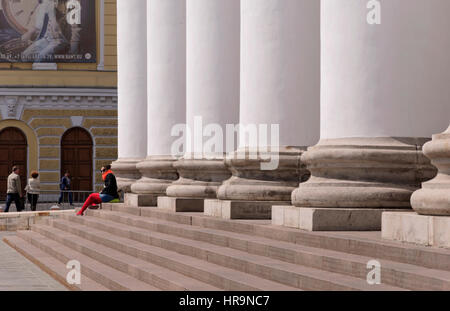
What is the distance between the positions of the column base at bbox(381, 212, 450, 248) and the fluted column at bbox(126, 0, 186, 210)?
10.9 metres

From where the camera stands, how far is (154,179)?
1958cm

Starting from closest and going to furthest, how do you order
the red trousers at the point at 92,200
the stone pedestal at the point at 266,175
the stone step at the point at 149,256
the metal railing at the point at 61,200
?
the stone step at the point at 149,256 < the stone pedestal at the point at 266,175 < the red trousers at the point at 92,200 < the metal railing at the point at 61,200

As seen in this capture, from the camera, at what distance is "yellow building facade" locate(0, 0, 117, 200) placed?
127 feet

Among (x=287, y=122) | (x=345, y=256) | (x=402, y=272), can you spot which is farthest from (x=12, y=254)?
(x=402, y=272)

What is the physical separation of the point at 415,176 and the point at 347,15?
197cm

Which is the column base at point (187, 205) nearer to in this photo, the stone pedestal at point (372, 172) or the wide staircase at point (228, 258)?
the wide staircase at point (228, 258)

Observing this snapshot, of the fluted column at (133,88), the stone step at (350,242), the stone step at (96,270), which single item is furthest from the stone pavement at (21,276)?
the fluted column at (133,88)

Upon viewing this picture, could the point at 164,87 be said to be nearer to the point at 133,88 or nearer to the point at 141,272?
the point at 133,88

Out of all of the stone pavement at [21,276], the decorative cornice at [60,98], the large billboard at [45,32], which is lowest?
the stone pavement at [21,276]

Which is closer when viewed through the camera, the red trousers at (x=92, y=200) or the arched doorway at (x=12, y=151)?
the red trousers at (x=92, y=200)

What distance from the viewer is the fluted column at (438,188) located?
313 inches

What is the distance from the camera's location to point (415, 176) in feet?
33.6

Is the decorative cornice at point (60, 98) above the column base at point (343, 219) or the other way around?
above

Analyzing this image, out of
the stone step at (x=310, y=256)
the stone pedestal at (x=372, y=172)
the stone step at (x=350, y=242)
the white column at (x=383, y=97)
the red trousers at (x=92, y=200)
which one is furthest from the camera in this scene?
the red trousers at (x=92, y=200)
